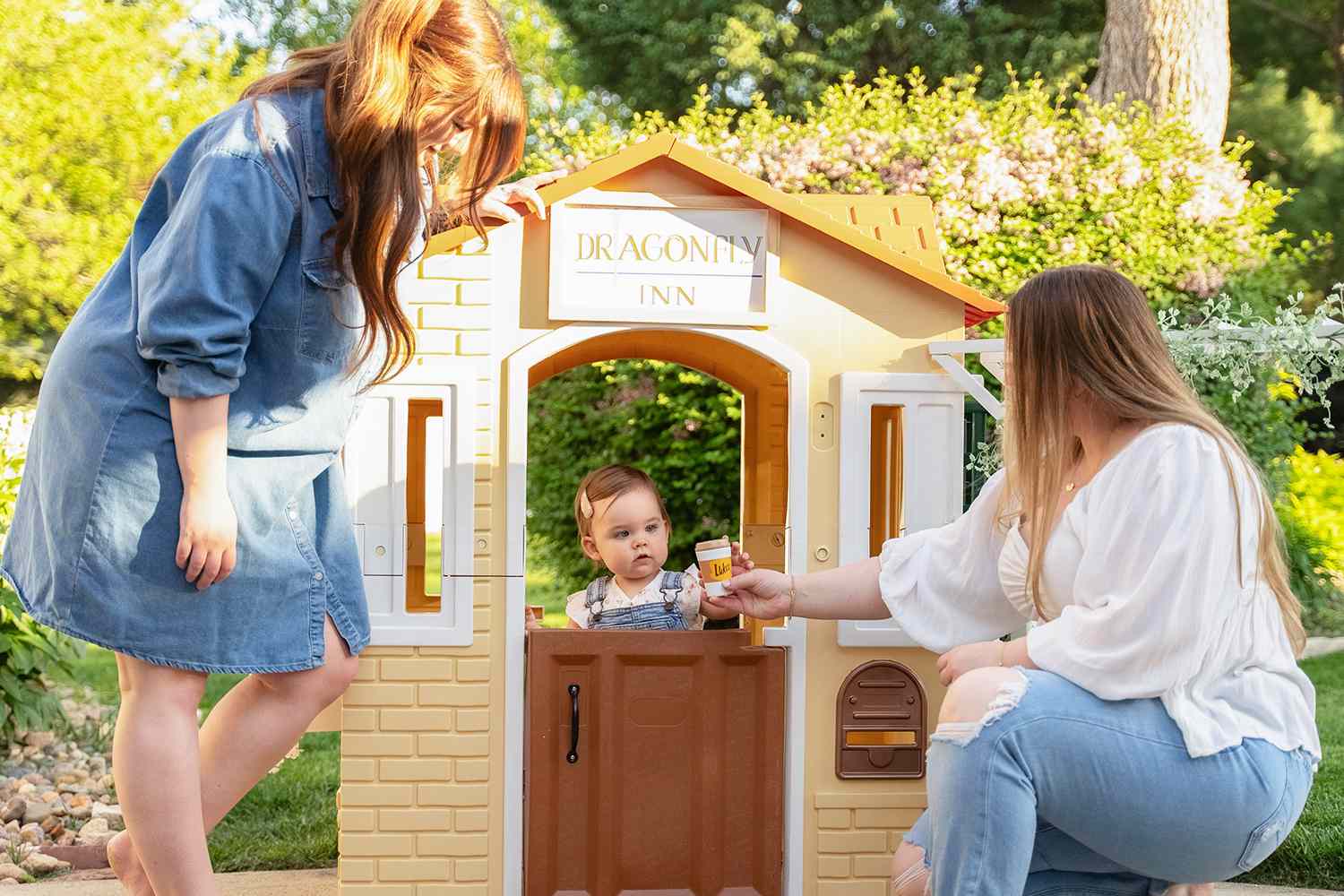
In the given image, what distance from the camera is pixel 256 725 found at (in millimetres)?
2438

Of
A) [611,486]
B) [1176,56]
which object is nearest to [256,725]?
[611,486]

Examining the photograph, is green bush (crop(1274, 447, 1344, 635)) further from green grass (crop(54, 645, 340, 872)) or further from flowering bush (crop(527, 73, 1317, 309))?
green grass (crop(54, 645, 340, 872))

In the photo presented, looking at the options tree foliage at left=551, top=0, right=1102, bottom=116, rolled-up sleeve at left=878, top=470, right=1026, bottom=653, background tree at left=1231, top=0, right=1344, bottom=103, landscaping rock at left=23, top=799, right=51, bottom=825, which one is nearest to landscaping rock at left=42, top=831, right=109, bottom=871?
landscaping rock at left=23, top=799, right=51, bottom=825

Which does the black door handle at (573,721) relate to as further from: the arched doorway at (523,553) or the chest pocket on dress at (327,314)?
the chest pocket on dress at (327,314)

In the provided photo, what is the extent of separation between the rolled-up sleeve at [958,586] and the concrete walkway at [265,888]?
2.02 meters

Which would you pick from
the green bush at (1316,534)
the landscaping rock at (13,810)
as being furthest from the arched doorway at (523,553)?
the green bush at (1316,534)

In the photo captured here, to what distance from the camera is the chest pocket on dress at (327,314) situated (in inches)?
91.4

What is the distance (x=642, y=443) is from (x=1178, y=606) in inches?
218

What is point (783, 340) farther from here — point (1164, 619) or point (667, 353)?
point (1164, 619)

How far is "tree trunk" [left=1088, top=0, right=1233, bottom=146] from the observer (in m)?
10.4

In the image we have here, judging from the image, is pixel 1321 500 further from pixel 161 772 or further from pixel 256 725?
pixel 161 772

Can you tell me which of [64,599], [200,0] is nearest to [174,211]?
[64,599]

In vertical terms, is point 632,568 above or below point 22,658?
above

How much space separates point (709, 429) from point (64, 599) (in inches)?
211
